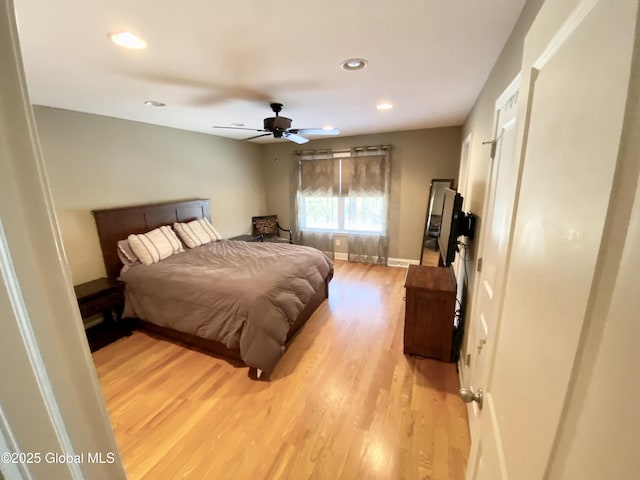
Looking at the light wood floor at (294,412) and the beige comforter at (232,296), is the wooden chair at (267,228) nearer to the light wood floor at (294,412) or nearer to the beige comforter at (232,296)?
the beige comforter at (232,296)

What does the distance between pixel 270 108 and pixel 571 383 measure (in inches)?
117

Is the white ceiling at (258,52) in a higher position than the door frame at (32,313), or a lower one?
higher

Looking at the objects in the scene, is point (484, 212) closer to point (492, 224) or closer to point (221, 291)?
point (492, 224)

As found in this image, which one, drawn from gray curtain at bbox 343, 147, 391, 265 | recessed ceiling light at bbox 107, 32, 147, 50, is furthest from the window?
recessed ceiling light at bbox 107, 32, 147, 50

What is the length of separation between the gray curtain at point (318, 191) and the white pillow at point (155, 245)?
8.22ft

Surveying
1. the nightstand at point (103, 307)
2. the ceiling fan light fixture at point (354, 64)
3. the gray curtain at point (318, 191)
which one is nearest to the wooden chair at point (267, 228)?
the gray curtain at point (318, 191)

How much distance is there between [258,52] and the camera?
5.19ft

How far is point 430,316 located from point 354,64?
2.09 metres

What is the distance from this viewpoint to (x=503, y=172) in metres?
1.37

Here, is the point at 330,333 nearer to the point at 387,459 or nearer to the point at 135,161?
the point at 387,459

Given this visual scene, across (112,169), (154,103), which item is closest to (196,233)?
(112,169)

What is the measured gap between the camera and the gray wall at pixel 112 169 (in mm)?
2594

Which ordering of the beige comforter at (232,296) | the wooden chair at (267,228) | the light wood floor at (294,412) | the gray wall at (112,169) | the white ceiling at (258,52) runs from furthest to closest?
the wooden chair at (267,228) → the gray wall at (112,169) → the beige comforter at (232,296) → the light wood floor at (294,412) → the white ceiling at (258,52)

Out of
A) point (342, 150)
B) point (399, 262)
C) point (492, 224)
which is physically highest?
point (342, 150)
